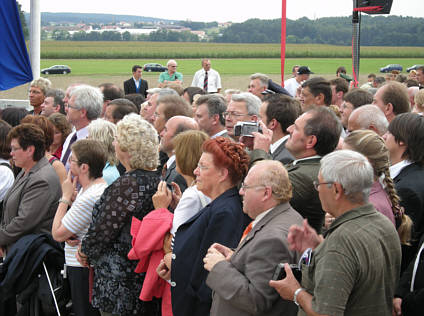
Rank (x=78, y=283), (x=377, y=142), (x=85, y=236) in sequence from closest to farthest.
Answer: (x=377, y=142), (x=85, y=236), (x=78, y=283)

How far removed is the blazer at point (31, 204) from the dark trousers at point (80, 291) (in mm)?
512

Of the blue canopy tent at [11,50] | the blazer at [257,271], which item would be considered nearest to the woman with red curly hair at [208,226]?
the blazer at [257,271]

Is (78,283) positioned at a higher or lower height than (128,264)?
lower

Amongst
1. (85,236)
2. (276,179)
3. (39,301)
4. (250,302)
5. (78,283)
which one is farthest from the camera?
(39,301)

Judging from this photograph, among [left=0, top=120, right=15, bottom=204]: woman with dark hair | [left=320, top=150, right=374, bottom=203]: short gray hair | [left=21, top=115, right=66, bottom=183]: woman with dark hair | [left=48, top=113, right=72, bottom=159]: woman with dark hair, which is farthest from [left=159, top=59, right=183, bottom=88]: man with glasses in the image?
[left=320, top=150, right=374, bottom=203]: short gray hair

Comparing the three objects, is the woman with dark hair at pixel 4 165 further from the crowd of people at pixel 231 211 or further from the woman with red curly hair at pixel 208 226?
the woman with red curly hair at pixel 208 226

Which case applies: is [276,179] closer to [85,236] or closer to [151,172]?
[151,172]

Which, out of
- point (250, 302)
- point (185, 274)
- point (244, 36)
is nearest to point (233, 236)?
point (185, 274)

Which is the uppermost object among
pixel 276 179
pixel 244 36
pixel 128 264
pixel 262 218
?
pixel 244 36

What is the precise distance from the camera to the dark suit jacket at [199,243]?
3029 millimetres

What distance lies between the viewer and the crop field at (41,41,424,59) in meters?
42.2

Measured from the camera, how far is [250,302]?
252 cm

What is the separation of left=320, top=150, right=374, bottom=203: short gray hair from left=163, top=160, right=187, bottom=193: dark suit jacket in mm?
1560

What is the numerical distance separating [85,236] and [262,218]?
1.44 metres
